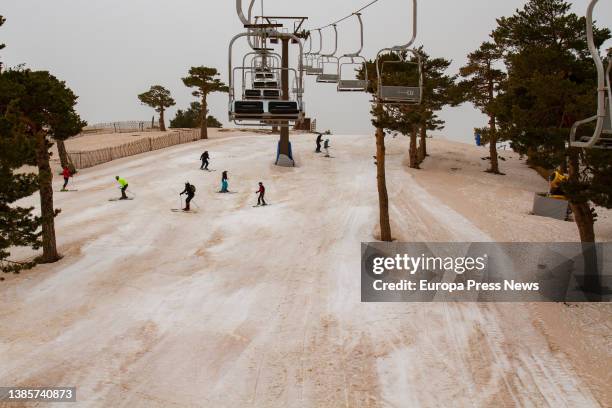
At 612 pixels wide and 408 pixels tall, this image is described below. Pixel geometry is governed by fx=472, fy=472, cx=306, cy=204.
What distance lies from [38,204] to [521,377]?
26.9m

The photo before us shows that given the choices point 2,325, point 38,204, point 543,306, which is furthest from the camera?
point 38,204

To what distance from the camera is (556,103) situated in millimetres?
15477

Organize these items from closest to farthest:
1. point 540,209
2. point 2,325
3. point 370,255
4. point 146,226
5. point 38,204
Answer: point 2,325 → point 370,255 → point 146,226 → point 540,209 → point 38,204

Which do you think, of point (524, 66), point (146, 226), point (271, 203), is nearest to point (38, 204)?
point (146, 226)

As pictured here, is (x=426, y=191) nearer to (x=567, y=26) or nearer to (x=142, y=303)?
(x=567, y=26)

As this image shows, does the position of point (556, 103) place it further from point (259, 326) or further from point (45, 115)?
point (45, 115)

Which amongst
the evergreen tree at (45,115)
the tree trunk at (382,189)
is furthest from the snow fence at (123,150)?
the tree trunk at (382,189)

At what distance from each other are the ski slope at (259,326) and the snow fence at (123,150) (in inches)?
758

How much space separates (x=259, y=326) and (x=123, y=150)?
125 feet

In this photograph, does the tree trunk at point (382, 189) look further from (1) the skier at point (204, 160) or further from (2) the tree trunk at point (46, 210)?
(1) the skier at point (204, 160)

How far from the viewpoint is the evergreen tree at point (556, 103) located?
47.3ft

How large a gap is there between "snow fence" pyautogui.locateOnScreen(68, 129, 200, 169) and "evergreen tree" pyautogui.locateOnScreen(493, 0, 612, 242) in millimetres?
35943

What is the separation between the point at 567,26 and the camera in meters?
16.8

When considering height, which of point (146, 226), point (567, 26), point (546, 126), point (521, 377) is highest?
point (567, 26)
